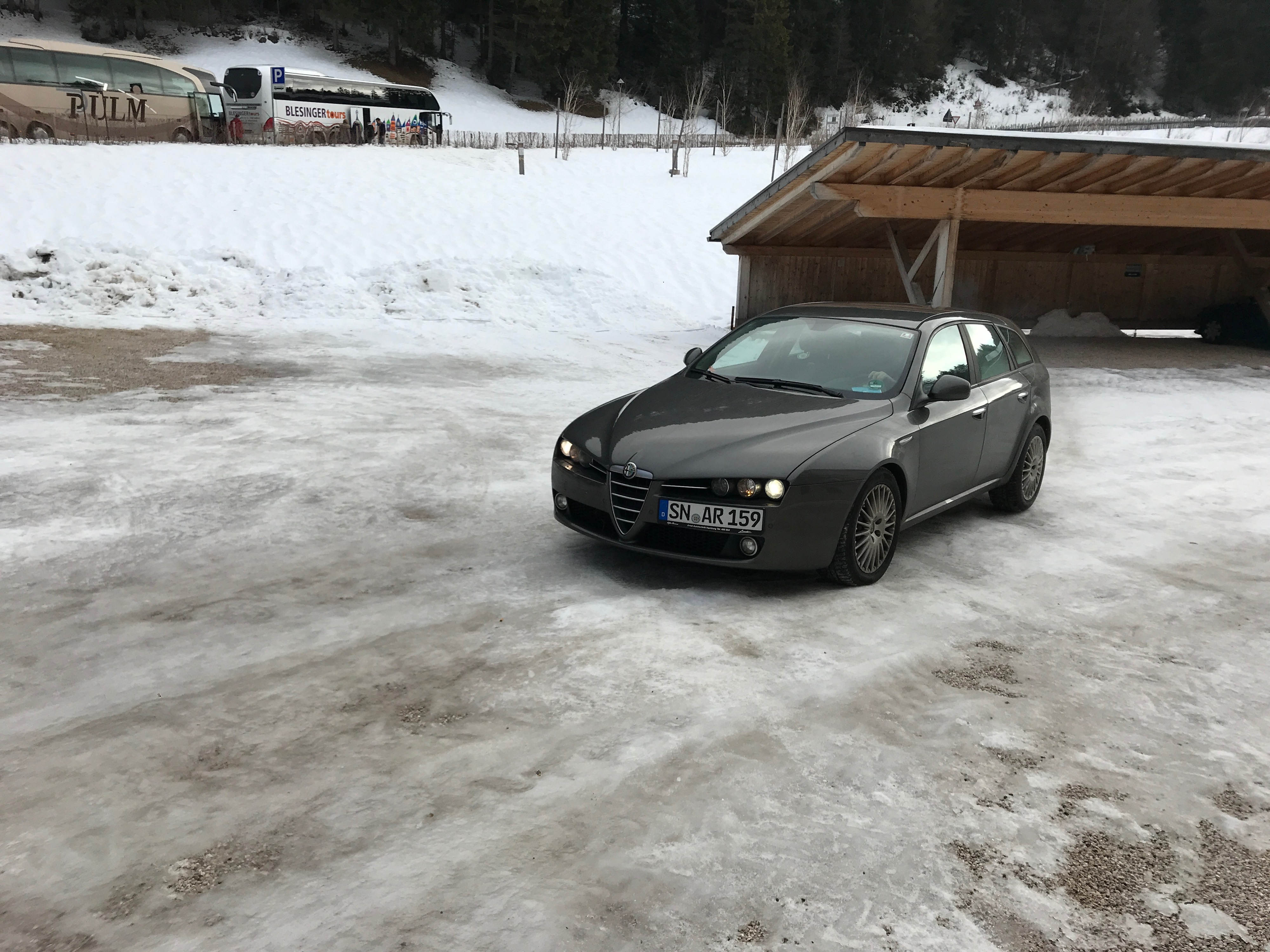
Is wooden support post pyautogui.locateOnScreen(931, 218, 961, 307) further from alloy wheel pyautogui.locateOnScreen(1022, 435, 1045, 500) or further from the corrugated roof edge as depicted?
alloy wheel pyautogui.locateOnScreen(1022, 435, 1045, 500)

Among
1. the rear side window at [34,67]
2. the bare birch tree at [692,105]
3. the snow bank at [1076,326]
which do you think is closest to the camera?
the snow bank at [1076,326]

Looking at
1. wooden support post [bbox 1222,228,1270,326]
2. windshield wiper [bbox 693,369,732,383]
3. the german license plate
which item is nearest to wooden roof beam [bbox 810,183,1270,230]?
wooden support post [bbox 1222,228,1270,326]

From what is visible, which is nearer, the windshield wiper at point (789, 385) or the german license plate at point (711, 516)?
the german license plate at point (711, 516)

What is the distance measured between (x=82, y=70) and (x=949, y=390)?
3217 centimetres

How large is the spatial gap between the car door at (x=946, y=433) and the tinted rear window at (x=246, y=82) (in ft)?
119

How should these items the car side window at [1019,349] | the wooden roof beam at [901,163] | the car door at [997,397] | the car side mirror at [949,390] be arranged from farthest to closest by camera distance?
the wooden roof beam at [901,163]
the car side window at [1019,349]
the car door at [997,397]
the car side mirror at [949,390]

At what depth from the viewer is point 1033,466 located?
738 centimetres

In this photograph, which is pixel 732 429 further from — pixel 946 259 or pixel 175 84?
pixel 175 84

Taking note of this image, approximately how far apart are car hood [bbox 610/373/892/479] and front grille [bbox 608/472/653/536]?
98 millimetres

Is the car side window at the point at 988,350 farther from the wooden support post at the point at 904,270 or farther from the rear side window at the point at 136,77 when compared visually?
the rear side window at the point at 136,77

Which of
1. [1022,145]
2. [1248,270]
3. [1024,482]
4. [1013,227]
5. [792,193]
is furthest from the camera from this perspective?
[1248,270]

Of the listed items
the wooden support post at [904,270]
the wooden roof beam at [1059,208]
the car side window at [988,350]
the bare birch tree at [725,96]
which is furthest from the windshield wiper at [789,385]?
the bare birch tree at [725,96]

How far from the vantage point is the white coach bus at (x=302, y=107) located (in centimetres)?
3531

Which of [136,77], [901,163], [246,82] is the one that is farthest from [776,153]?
[246,82]
